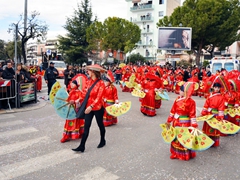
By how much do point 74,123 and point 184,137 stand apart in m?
2.69

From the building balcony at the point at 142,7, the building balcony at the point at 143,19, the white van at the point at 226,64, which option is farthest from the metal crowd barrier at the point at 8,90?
the building balcony at the point at 142,7

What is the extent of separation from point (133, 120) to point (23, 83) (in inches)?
188

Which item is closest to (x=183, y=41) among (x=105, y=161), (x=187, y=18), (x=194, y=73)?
(x=187, y=18)

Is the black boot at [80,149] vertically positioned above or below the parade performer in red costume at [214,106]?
below

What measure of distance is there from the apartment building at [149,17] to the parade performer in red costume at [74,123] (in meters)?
49.0

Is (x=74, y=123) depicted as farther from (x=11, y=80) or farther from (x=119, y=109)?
(x=11, y=80)

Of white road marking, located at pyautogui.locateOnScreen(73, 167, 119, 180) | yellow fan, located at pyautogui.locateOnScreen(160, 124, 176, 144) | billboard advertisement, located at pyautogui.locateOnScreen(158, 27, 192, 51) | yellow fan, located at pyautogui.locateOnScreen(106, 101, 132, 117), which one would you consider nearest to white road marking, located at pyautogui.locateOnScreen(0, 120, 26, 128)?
yellow fan, located at pyautogui.locateOnScreen(106, 101, 132, 117)

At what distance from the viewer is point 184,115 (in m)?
5.01

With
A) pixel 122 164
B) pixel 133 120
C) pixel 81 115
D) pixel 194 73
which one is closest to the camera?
pixel 122 164

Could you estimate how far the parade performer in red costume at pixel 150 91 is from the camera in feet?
29.8

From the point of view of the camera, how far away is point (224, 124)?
216 inches

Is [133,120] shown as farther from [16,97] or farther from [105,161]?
[16,97]

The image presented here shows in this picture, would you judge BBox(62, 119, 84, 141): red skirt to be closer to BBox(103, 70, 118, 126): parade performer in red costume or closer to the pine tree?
BBox(103, 70, 118, 126): parade performer in red costume

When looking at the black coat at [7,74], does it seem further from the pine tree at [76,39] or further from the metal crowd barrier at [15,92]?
the pine tree at [76,39]
